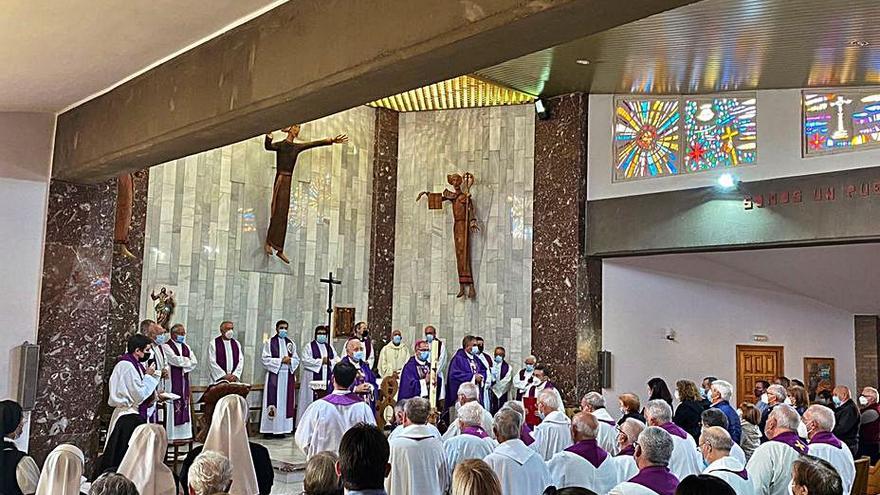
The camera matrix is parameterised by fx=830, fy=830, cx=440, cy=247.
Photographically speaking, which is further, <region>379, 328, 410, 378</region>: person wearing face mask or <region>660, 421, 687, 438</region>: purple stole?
<region>379, 328, 410, 378</region>: person wearing face mask

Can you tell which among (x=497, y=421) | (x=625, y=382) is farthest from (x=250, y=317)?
(x=497, y=421)

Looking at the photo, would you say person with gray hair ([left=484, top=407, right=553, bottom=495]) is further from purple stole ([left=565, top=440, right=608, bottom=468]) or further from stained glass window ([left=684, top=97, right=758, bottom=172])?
stained glass window ([left=684, top=97, right=758, bottom=172])

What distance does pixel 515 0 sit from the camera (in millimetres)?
3297

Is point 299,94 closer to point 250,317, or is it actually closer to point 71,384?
point 71,384

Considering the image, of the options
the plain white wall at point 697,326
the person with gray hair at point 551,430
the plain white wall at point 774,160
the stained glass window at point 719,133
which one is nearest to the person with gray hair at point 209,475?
the person with gray hair at point 551,430

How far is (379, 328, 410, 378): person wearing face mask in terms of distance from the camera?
14391mm

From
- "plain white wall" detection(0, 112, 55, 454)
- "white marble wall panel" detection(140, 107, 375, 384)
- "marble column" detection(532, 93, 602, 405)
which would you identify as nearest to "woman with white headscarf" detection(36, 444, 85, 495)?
"plain white wall" detection(0, 112, 55, 454)

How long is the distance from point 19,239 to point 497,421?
4148 mm

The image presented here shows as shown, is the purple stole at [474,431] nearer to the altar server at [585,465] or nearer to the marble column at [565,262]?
the altar server at [585,465]

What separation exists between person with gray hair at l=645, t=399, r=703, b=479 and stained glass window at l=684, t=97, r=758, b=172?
22.3 ft

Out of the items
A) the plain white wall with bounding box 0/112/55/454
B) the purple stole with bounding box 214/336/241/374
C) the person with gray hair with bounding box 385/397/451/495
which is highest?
the plain white wall with bounding box 0/112/55/454

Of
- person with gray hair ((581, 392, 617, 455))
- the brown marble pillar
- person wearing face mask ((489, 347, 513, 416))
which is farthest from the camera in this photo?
the brown marble pillar

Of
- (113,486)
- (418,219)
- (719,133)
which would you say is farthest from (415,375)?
(113,486)

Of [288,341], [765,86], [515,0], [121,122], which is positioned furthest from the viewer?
[288,341]
